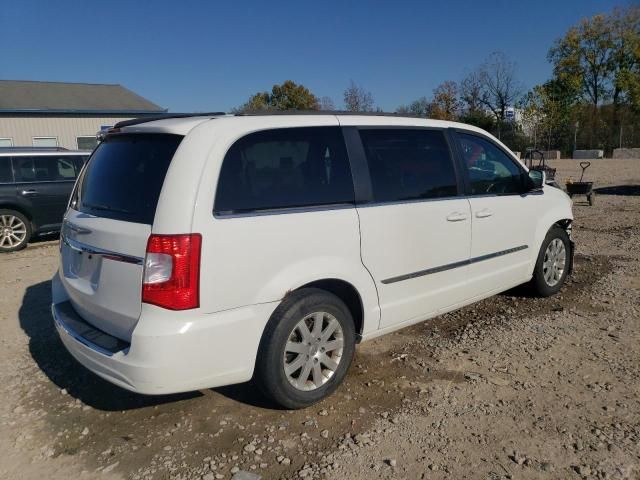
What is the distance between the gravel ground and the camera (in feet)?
8.72

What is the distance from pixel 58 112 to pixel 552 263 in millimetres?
24746

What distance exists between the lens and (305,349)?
122 inches

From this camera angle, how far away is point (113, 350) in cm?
273

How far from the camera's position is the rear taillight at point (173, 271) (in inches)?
100

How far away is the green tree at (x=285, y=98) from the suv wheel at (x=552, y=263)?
43773mm

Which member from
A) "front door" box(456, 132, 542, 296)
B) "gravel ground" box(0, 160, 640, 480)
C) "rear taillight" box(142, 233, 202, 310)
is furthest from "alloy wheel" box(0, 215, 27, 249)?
"front door" box(456, 132, 542, 296)

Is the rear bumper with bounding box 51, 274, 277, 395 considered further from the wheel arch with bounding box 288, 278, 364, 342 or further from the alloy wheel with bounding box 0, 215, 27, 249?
the alloy wheel with bounding box 0, 215, 27, 249

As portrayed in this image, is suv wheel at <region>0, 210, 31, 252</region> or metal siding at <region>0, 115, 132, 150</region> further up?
metal siding at <region>0, 115, 132, 150</region>

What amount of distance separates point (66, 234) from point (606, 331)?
4395 millimetres

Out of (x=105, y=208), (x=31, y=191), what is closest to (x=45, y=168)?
(x=31, y=191)

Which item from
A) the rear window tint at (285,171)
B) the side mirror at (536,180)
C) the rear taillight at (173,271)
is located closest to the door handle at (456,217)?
the rear window tint at (285,171)

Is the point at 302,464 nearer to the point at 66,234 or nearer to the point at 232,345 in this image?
the point at 232,345

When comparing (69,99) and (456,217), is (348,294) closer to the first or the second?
(456,217)

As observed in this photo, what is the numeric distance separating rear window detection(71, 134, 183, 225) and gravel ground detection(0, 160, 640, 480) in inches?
52.3
